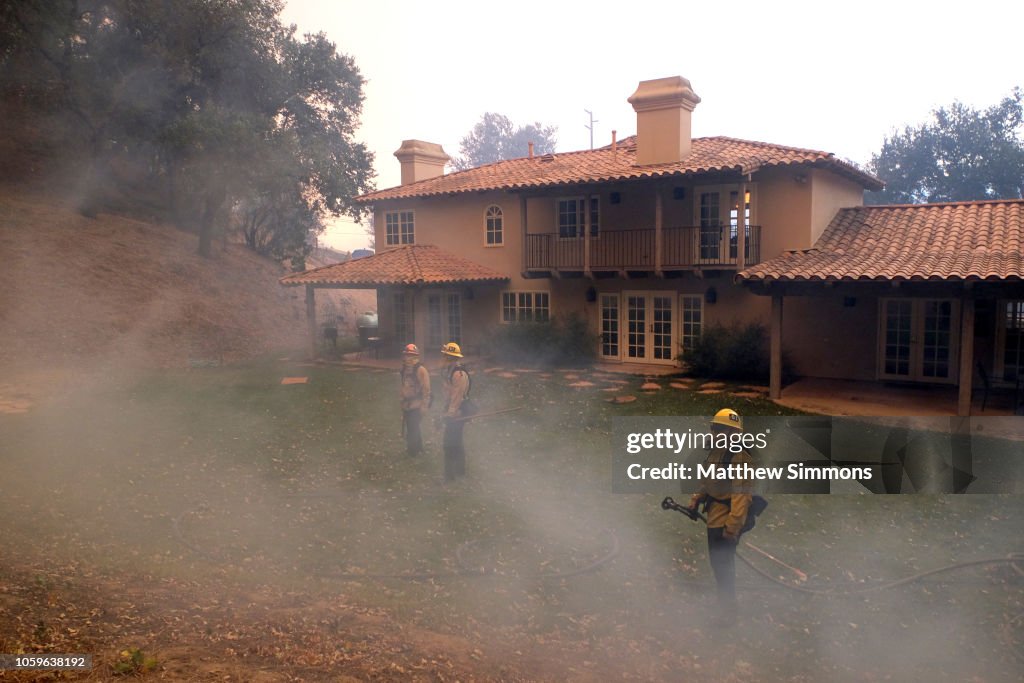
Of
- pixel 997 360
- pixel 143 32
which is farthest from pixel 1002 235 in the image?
pixel 143 32

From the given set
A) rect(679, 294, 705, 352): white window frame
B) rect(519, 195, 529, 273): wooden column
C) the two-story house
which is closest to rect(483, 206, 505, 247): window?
the two-story house

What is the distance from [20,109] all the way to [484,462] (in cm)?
2672

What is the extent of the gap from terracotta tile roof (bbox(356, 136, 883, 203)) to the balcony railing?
151cm

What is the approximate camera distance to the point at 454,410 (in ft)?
29.7

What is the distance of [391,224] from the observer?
78.4ft

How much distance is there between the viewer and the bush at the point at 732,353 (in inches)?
651

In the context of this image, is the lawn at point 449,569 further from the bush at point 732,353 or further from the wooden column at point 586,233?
the wooden column at point 586,233

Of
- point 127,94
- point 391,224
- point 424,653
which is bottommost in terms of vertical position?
point 424,653

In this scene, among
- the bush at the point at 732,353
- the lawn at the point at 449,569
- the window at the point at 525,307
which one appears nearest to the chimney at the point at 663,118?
the bush at the point at 732,353

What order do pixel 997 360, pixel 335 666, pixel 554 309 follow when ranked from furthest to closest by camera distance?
pixel 554 309, pixel 997 360, pixel 335 666

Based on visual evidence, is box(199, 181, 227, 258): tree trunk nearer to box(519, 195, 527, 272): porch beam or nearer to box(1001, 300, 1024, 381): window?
box(519, 195, 527, 272): porch beam

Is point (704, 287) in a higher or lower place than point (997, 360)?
higher

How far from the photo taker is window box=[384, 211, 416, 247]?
23.5m

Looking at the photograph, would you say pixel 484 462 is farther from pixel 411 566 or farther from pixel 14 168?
pixel 14 168
